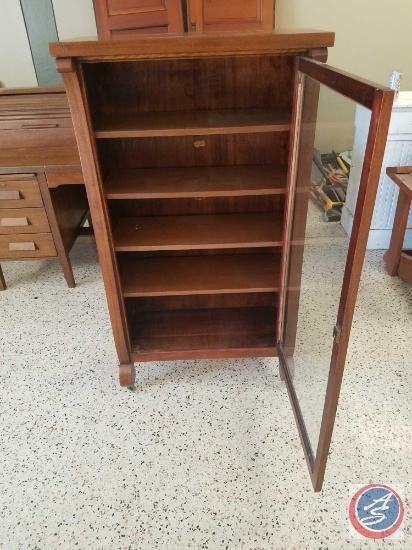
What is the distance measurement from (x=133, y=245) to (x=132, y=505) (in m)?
0.84

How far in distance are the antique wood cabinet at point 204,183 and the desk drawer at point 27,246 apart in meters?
0.69

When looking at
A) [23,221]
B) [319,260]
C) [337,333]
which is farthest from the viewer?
[23,221]

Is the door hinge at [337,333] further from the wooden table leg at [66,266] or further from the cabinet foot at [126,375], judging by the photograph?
the wooden table leg at [66,266]

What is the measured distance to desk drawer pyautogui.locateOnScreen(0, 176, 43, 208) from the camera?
6.86 feet

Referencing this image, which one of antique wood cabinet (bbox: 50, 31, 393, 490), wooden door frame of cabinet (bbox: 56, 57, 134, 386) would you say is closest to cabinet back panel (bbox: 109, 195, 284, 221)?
antique wood cabinet (bbox: 50, 31, 393, 490)

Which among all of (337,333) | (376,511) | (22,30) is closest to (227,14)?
(22,30)

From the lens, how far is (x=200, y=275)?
169 centimetres

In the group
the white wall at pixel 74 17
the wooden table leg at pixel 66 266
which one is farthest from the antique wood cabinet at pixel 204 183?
the white wall at pixel 74 17

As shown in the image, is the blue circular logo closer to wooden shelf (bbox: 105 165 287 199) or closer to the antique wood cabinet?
the antique wood cabinet

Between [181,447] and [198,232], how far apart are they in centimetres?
77

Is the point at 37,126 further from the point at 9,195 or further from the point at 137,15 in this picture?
the point at 137,15

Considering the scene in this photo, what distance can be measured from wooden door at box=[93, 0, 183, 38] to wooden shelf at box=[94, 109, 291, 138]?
5.69 feet

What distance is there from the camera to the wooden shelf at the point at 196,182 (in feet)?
4.55

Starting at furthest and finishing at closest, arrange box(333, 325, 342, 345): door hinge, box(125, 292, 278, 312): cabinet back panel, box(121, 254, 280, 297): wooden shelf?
box(125, 292, 278, 312): cabinet back panel → box(121, 254, 280, 297): wooden shelf → box(333, 325, 342, 345): door hinge
